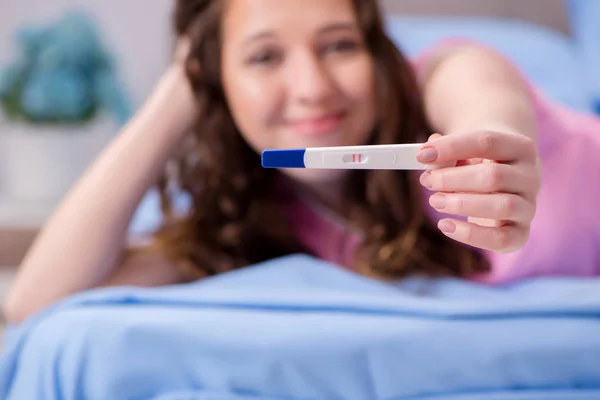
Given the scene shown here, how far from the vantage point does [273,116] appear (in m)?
0.55

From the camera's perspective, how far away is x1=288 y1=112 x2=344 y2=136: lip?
0.52m

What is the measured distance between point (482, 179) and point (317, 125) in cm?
24

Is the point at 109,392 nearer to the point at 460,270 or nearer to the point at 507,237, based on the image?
the point at 507,237

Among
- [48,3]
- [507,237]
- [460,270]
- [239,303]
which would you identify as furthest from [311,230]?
[48,3]

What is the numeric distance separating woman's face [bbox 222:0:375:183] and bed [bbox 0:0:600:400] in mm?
160

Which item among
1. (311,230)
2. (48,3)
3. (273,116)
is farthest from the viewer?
(48,3)

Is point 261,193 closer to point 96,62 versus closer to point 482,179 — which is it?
point 482,179

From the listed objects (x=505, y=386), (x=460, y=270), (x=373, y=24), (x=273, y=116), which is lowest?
(x=505, y=386)

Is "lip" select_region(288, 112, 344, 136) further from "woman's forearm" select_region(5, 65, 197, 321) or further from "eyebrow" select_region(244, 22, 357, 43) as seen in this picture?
"woman's forearm" select_region(5, 65, 197, 321)

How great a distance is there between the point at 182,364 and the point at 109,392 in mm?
48

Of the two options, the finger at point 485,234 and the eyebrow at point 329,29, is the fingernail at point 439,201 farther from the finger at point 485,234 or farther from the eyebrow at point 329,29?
the eyebrow at point 329,29

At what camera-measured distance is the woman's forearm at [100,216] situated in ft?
2.04

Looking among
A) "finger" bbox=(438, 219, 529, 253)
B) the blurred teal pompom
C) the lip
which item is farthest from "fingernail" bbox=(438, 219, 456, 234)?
the blurred teal pompom

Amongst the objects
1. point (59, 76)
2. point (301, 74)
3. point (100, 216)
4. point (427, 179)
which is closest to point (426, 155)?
point (427, 179)
